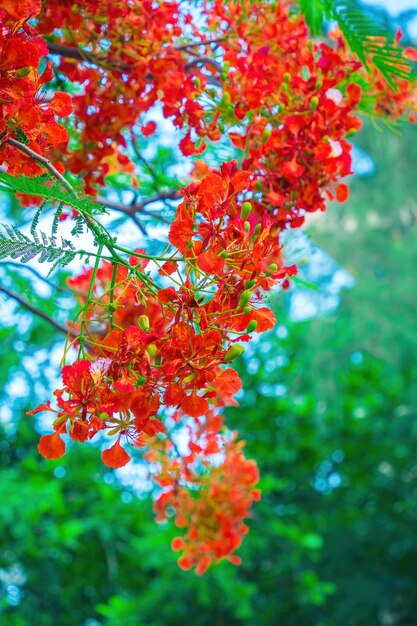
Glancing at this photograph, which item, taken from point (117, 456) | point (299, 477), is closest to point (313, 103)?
point (117, 456)

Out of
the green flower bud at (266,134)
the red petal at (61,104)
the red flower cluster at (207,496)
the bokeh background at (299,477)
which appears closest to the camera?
the red petal at (61,104)

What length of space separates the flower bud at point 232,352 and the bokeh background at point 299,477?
2.56 metres

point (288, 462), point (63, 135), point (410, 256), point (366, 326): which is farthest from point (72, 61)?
point (288, 462)

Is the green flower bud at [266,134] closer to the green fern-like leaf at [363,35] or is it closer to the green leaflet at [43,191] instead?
the green fern-like leaf at [363,35]

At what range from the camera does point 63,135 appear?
861 millimetres

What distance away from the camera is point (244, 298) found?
74 centimetres

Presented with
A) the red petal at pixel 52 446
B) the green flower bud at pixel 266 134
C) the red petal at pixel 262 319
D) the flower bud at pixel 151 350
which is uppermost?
the green flower bud at pixel 266 134

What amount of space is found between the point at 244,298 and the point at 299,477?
691 cm

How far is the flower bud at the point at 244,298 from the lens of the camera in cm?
74

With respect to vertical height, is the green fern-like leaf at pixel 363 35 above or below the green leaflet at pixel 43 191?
above

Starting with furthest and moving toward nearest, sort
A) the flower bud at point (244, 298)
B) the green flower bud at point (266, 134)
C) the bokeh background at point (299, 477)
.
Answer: the bokeh background at point (299, 477) < the green flower bud at point (266, 134) < the flower bud at point (244, 298)

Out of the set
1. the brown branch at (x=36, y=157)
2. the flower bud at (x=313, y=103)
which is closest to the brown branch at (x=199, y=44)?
the flower bud at (x=313, y=103)

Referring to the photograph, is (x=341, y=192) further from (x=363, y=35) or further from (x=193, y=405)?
(x=193, y=405)

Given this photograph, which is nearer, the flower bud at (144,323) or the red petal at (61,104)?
the flower bud at (144,323)
